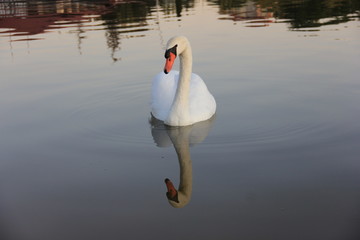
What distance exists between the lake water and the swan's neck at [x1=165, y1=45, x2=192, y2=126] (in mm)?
187

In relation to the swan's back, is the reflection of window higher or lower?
higher

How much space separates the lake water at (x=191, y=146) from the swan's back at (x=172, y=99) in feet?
0.68

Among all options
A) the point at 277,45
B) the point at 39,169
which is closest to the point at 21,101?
the point at 39,169

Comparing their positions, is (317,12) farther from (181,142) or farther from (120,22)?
(181,142)

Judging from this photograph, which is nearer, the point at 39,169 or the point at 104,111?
the point at 39,169

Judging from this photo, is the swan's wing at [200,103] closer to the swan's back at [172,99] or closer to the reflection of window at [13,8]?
the swan's back at [172,99]

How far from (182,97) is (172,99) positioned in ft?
2.47

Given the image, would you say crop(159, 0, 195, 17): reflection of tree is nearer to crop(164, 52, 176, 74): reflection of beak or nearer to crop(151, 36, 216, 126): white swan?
crop(151, 36, 216, 126): white swan

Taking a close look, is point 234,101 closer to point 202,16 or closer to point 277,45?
point 277,45

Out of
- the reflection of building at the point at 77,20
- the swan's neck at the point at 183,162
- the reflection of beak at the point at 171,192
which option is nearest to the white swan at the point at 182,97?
the swan's neck at the point at 183,162

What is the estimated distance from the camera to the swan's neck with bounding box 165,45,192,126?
8969 mm

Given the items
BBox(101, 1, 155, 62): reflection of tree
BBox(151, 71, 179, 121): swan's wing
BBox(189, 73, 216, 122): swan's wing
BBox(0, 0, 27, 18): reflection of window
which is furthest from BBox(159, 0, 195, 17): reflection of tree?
BBox(189, 73, 216, 122): swan's wing

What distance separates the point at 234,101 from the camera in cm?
1045

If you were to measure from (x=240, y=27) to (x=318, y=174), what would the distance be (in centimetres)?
1589
